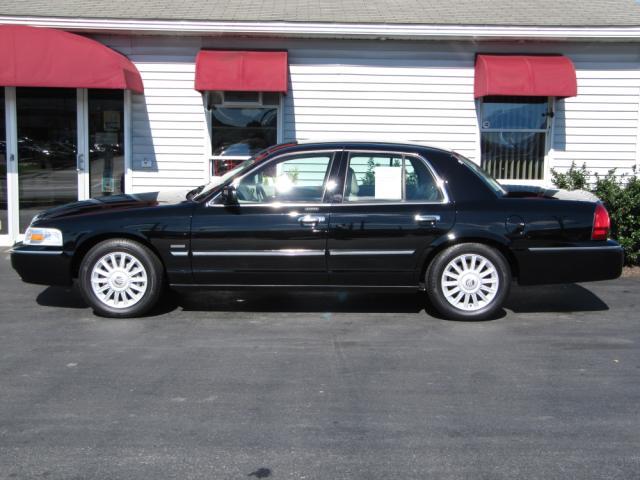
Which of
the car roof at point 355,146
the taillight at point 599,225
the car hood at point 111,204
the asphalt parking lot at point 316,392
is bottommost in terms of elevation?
the asphalt parking lot at point 316,392

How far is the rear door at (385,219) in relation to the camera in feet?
21.9

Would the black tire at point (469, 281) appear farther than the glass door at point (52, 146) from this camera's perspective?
No

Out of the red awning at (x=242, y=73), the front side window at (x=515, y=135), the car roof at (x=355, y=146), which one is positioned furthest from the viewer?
the front side window at (x=515, y=135)

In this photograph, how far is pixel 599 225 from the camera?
6777 mm

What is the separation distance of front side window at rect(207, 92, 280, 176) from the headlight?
4.21 metres

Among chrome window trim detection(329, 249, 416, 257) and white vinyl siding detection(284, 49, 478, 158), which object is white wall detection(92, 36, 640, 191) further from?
chrome window trim detection(329, 249, 416, 257)

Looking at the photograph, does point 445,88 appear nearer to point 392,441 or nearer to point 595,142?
point 595,142

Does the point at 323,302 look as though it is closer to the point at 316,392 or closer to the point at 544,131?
the point at 316,392

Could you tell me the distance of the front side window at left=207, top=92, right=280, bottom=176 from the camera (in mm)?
10789

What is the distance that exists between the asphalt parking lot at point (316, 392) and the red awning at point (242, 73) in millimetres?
3610

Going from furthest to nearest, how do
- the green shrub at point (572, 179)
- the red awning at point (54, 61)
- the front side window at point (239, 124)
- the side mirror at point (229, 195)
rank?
1. the front side window at point (239, 124)
2. the green shrub at point (572, 179)
3. the red awning at point (54, 61)
4. the side mirror at point (229, 195)

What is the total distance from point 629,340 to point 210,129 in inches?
258

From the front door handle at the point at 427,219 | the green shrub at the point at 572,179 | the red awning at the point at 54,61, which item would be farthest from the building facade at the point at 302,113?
the front door handle at the point at 427,219

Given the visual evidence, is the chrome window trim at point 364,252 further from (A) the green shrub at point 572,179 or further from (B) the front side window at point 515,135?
(B) the front side window at point 515,135
